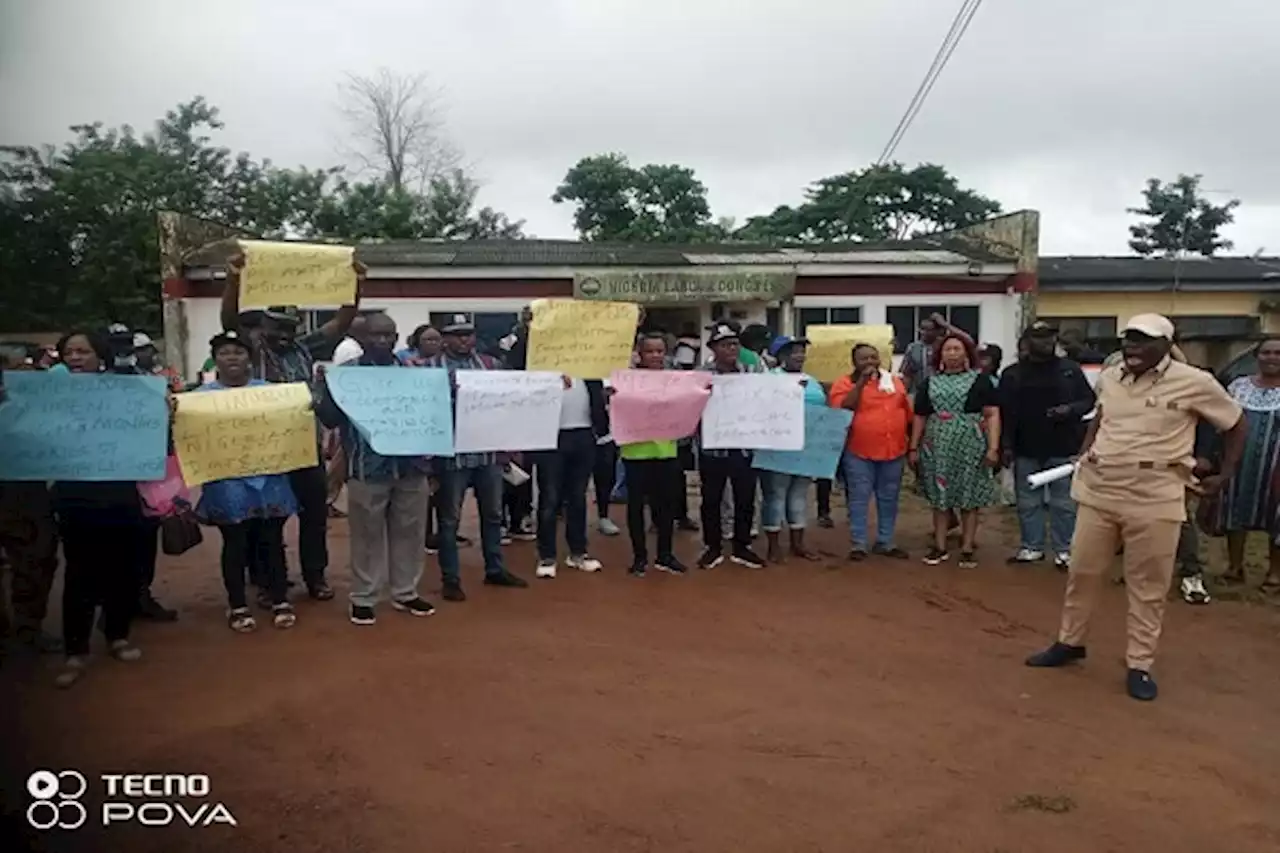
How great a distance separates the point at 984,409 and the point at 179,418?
5.29 metres

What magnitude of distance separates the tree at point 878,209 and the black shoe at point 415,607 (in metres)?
27.5

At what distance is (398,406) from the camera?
237 inches

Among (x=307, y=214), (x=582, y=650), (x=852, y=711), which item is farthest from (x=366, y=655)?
(x=307, y=214)

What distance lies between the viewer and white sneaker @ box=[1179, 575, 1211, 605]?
6898mm

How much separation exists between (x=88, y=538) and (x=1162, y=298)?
22140 millimetres

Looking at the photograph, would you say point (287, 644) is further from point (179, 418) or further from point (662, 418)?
point (662, 418)

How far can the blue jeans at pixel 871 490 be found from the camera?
7.88m

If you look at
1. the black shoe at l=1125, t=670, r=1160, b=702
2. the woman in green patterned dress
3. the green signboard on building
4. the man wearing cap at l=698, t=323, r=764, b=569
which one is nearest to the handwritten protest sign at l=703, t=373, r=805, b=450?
the man wearing cap at l=698, t=323, r=764, b=569

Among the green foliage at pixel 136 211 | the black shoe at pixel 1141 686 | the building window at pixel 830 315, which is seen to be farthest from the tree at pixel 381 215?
the black shoe at pixel 1141 686

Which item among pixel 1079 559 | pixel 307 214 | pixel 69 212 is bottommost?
pixel 1079 559

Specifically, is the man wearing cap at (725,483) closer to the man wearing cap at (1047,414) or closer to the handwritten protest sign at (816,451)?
the handwritten protest sign at (816,451)

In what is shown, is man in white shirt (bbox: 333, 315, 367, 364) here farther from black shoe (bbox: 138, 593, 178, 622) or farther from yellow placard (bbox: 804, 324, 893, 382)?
yellow placard (bbox: 804, 324, 893, 382)

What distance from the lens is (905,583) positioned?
7.27 m

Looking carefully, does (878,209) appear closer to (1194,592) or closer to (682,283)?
(682,283)
